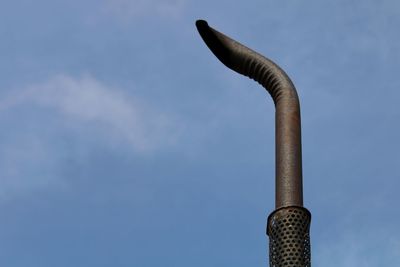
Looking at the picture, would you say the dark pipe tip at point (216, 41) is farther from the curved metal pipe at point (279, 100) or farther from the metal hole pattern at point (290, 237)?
Result: the metal hole pattern at point (290, 237)

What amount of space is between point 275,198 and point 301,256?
1.03 metres

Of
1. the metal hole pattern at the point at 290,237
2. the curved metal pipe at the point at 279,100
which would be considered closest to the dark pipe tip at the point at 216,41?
the curved metal pipe at the point at 279,100

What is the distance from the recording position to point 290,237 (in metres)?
13.7

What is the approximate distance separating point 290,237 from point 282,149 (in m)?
1.35

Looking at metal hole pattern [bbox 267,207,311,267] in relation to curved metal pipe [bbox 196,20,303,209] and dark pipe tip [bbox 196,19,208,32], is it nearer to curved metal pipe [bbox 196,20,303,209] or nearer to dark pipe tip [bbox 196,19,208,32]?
curved metal pipe [bbox 196,20,303,209]

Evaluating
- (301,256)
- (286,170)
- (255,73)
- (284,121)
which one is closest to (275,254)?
(301,256)

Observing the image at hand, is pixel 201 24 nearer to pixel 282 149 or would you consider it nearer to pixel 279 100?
pixel 279 100

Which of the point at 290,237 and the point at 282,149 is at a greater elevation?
the point at 282,149

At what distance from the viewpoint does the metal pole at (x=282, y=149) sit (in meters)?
13.7

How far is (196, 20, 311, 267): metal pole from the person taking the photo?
45.0 ft

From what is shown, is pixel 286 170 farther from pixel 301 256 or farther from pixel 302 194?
pixel 301 256

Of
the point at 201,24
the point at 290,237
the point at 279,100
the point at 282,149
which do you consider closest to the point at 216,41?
the point at 201,24

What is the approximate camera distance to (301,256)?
13531 mm

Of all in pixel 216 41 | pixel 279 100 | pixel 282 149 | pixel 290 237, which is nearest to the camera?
pixel 290 237
